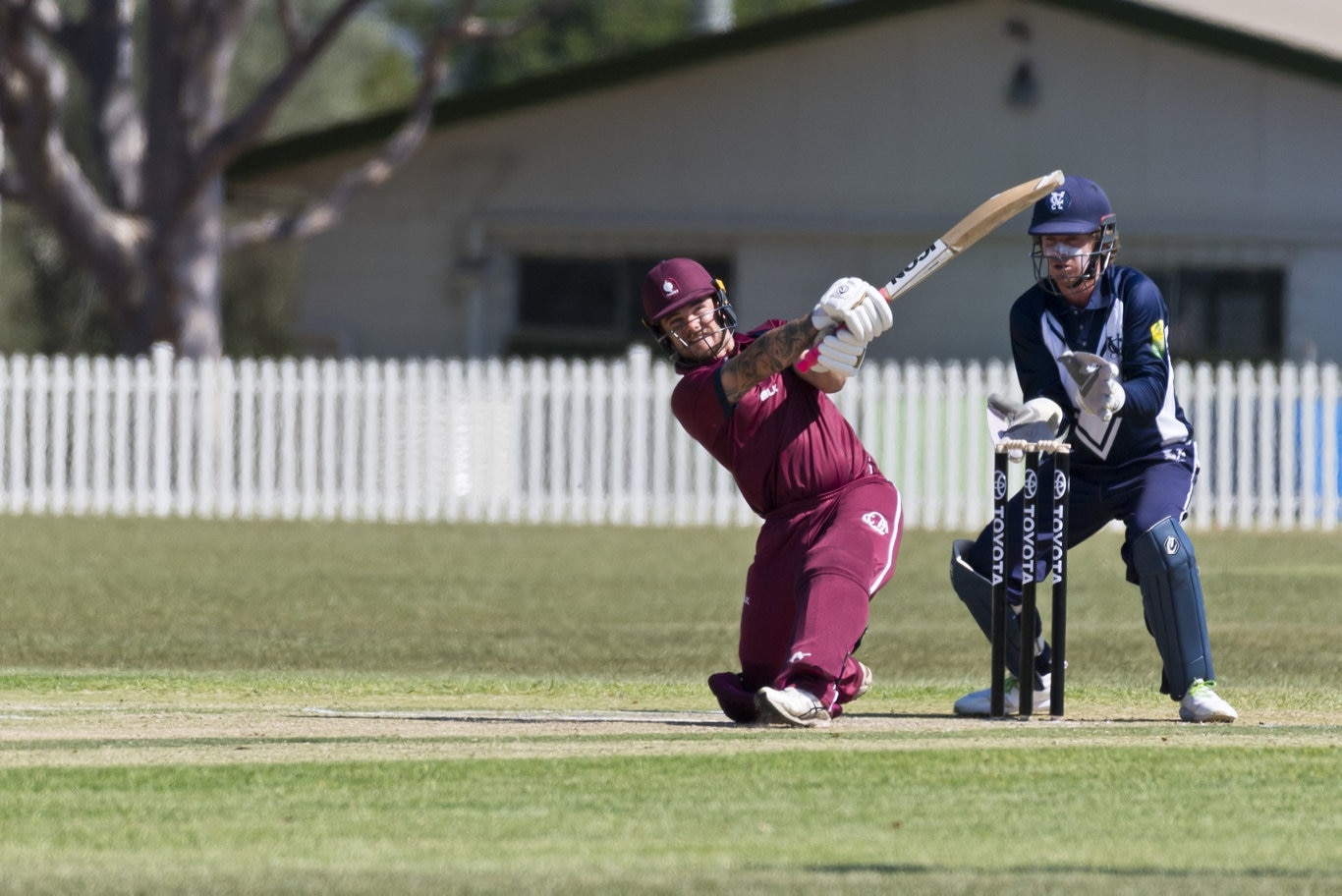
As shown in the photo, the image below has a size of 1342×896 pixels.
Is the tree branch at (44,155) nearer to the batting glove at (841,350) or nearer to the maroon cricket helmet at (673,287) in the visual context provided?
the maroon cricket helmet at (673,287)

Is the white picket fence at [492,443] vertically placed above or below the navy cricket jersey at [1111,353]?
below

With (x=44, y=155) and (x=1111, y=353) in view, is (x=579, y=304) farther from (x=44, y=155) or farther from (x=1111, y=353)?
(x=1111, y=353)

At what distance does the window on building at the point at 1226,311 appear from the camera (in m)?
23.8

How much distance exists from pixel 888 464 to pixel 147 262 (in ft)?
27.0

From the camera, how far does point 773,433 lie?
7734 mm

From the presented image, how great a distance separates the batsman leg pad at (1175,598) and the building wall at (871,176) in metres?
15.7

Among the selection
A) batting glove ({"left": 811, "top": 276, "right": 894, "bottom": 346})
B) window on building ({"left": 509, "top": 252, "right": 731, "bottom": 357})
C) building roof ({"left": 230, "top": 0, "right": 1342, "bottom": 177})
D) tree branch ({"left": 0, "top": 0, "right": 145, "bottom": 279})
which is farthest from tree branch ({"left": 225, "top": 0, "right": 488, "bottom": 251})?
batting glove ({"left": 811, "top": 276, "right": 894, "bottom": 346})

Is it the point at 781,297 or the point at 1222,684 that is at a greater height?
the point at 781,297

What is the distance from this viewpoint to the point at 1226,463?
19891 mm

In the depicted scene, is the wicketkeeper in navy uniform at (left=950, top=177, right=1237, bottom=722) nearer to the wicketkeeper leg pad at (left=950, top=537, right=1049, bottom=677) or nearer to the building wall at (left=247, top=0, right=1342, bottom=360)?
the wicketkeeper leg pad at (left=950, top=537, right=1049, bottom=677)

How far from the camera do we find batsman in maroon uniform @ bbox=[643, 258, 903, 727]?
7.40m

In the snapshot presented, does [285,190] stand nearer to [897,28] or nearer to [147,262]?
[147,262]

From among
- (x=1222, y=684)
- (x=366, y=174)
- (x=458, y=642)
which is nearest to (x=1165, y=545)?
(x=1222, y=684)

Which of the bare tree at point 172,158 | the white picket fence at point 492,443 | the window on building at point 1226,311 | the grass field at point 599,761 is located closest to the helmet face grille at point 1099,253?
the grass field at point 599,761
